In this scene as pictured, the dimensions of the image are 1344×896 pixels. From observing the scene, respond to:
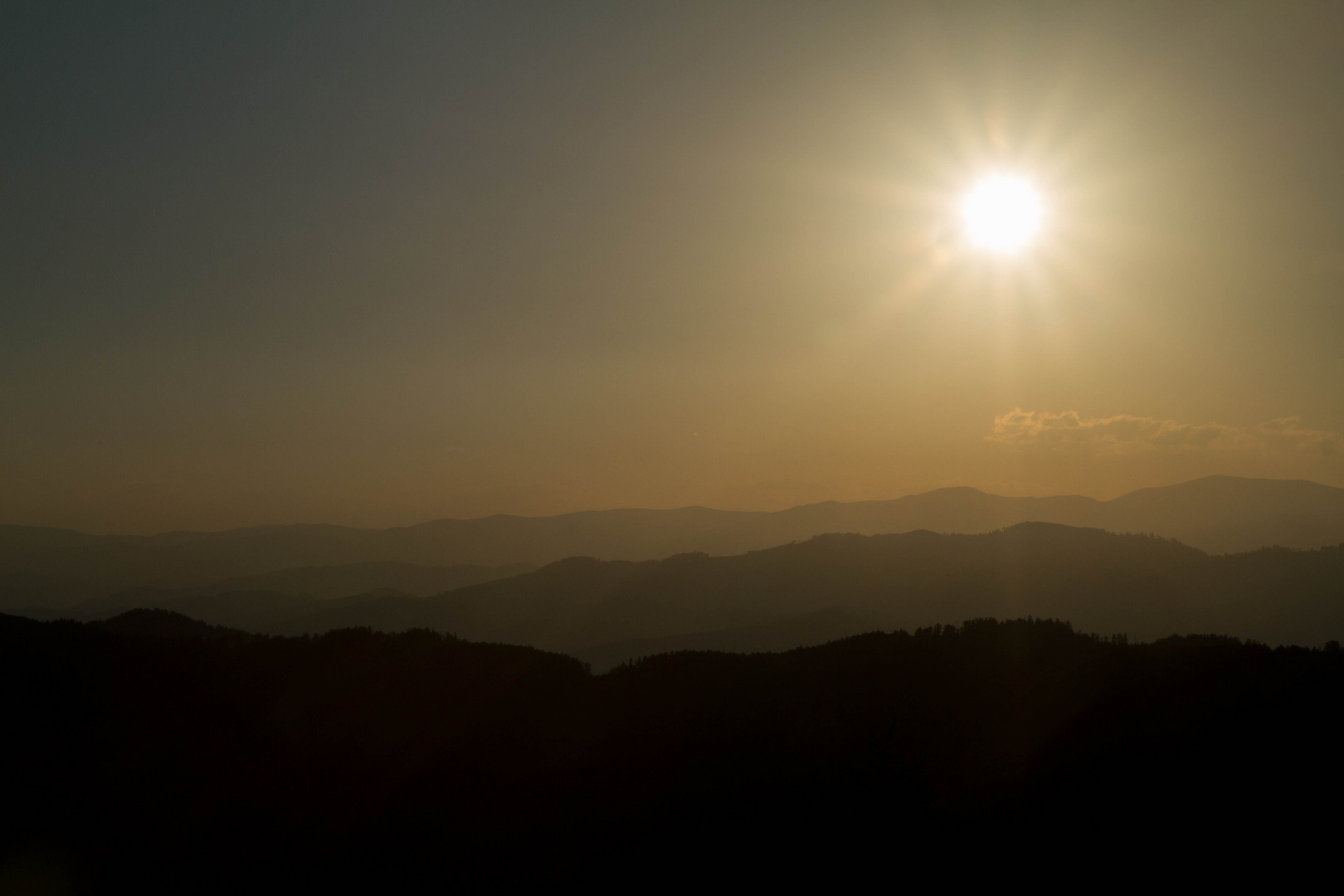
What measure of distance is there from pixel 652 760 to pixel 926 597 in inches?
5692

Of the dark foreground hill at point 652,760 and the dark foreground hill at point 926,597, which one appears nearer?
the dark foreground hill at point 652,760

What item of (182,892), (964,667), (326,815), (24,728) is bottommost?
(182,892)

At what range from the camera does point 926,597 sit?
14925 cm

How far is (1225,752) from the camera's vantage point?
12.6 m

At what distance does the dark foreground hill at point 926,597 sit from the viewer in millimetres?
110875

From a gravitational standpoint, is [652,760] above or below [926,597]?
below

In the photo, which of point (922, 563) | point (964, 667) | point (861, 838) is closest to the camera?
point (861, 838)

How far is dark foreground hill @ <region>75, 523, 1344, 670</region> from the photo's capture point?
110875mm

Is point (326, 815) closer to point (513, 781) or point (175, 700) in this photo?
point (513, 781)

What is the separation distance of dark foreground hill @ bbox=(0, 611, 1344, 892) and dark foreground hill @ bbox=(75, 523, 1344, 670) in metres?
83.7

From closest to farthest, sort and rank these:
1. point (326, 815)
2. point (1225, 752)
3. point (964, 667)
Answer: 1. point (1225, 752)
2. point (326, 815)
3. point (964, 667)

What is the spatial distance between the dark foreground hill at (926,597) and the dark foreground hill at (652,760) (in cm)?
8369

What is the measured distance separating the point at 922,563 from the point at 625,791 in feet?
529

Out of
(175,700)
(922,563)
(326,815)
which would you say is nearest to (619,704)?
(326,815)
